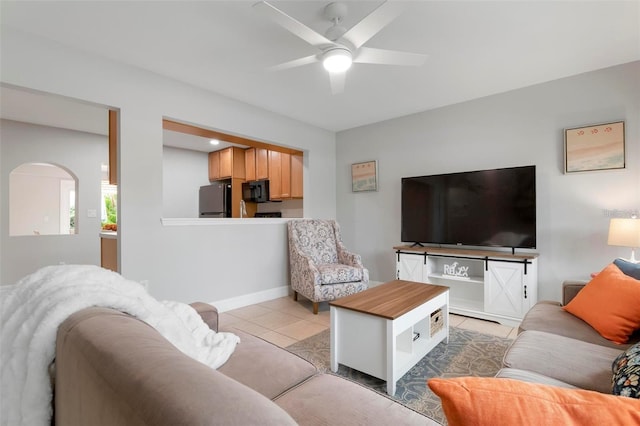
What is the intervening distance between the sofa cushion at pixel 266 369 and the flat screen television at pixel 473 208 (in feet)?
8.98

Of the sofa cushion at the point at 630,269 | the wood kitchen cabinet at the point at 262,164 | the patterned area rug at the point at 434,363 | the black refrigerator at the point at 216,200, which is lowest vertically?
the patterned area rug at the point at 434,363

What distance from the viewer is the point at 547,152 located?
306cm

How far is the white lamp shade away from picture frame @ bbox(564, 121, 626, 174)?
0.69 meters

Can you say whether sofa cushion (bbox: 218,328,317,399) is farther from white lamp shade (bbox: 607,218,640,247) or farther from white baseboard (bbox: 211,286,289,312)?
white lamp shade (bbox: 607,218,640,247)

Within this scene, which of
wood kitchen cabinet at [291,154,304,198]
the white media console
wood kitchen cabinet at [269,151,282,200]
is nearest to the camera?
the white media console

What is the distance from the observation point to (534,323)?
176 cm

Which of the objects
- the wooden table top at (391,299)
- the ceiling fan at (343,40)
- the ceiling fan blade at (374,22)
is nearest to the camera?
the ceiling fan blade at (374,22)

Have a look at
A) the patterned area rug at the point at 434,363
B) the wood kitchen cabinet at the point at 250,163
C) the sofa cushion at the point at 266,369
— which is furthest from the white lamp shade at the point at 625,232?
the wood kitchen cabinet at the point at 250,163

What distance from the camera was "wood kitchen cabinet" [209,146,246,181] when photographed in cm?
544

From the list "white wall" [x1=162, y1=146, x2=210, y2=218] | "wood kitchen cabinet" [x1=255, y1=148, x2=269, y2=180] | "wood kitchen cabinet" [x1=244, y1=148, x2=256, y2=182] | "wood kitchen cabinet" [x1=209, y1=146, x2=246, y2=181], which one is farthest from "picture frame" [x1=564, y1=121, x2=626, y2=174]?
"white wall" [x1=162, y1=146, x2=210, y2=218]

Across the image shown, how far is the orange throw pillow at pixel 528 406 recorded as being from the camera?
47 centimetres

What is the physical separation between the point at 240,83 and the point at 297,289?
243 cm

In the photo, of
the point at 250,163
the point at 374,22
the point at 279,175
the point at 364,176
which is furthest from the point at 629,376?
the point at 250,163

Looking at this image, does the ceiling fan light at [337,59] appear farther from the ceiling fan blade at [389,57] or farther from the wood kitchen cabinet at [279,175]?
the wood kitchen cabinet at [279,175]
